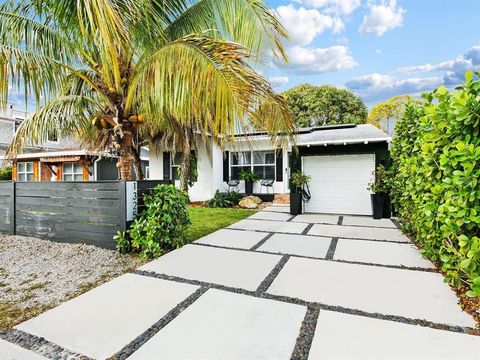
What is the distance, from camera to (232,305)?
8.54ft

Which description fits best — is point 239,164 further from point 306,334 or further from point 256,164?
point 306,334

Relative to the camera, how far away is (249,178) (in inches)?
456

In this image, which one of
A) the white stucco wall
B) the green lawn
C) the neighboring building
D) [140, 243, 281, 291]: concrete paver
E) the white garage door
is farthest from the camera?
the neighboring building

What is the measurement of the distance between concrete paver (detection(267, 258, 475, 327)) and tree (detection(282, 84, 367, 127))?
831 inches

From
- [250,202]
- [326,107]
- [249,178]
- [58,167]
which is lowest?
[250,202]

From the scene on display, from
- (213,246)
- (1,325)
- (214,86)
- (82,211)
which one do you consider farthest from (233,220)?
(1,325)

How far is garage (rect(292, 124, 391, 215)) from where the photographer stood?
8.20 meters

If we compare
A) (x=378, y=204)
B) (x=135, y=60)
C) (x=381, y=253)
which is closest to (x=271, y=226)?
(x=381, y=253)

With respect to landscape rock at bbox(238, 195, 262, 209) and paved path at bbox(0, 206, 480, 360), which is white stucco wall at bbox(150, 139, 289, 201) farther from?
paved path at bbox(0, 206, 480, 360)

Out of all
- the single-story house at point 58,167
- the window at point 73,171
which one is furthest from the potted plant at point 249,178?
the window at point 73,171

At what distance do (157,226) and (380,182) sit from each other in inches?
258

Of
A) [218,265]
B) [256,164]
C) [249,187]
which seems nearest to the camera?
[218,265]

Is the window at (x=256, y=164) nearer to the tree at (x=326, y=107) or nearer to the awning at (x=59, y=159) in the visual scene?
the awning at (x=59, y=159)

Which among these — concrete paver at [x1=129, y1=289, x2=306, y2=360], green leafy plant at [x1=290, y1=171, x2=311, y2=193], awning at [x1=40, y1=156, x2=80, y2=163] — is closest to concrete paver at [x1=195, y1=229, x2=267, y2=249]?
concrete paver at [x1=129, y1=289, x2=306, y2=360]
